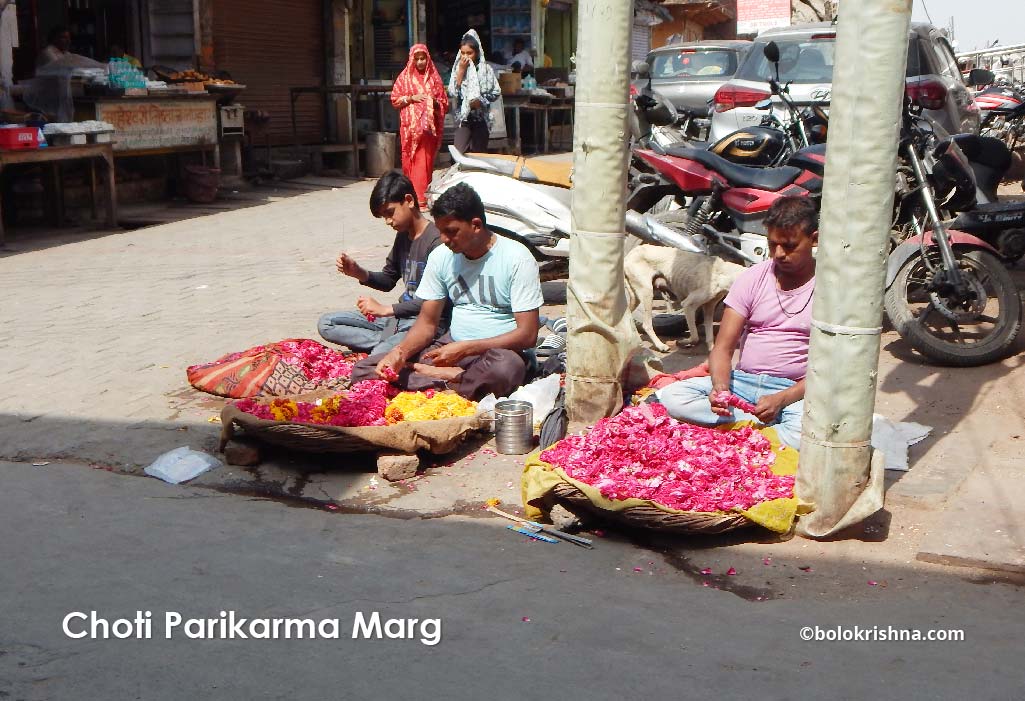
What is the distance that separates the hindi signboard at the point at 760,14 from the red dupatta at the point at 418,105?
2035cm

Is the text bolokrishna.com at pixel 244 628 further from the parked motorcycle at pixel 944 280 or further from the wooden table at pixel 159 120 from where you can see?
the wooden table at pixel 159 120

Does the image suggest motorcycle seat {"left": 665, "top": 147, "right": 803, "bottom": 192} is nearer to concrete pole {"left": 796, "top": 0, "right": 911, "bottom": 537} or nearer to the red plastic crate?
concrete pole {"left": 796, "top": 0, "right": 911, "bottom": 537}

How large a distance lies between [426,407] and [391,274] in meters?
1.35

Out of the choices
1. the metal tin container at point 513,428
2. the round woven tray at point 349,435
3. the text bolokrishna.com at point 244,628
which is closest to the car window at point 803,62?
the metal tin container at point 513,428

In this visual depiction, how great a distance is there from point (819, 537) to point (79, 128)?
9153mm

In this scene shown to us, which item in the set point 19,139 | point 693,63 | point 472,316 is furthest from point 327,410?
point 693,63

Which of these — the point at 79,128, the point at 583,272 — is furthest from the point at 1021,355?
the point at 79,128

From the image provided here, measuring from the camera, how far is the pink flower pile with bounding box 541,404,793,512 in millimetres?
4090

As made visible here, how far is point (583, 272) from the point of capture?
16.3 ft

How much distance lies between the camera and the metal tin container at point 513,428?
16.3 ft

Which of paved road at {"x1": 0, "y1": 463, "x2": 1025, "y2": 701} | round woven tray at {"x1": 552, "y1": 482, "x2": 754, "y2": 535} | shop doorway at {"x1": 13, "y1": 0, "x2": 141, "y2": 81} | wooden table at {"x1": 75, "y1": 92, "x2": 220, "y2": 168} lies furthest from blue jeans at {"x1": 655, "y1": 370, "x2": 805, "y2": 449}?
shop doorway at {"x1": 13, "y1": 0, "x2": 141, "y2": 81}

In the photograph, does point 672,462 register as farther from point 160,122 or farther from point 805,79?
point 160,122

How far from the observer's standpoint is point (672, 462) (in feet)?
14.3

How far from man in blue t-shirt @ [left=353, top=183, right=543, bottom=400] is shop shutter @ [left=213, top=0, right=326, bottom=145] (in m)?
10.6
